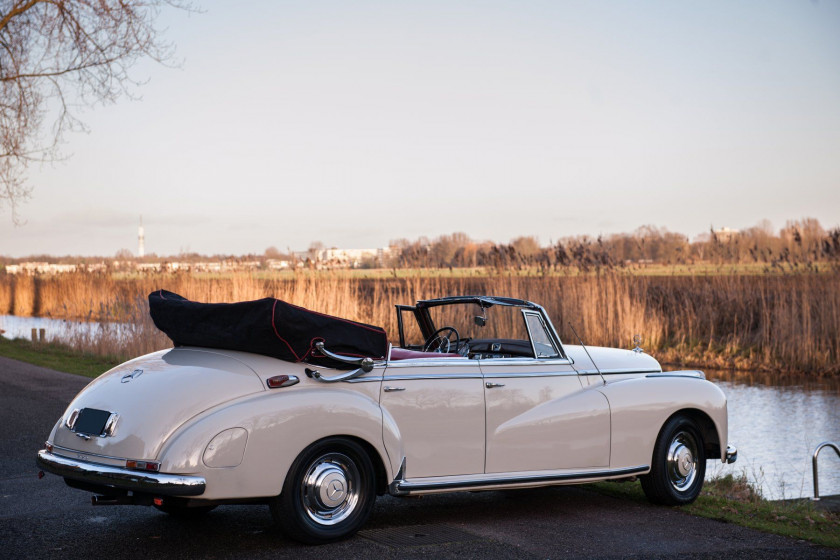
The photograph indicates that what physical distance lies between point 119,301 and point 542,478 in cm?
1509

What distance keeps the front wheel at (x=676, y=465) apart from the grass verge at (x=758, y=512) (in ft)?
0.45

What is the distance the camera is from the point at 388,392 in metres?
5.68

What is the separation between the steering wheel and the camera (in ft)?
22.6

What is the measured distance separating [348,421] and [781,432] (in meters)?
8.29

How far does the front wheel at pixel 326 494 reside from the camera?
5246 mm

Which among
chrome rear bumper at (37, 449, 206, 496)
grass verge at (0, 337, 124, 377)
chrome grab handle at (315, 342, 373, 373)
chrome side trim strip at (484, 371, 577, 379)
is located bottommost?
grass verge at (0, 337, 124, 377)

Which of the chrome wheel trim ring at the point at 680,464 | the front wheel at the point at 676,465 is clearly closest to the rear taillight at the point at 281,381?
the front wheel at the point at 676,465

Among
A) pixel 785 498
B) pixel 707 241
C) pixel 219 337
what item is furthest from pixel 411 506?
pixel 707 241

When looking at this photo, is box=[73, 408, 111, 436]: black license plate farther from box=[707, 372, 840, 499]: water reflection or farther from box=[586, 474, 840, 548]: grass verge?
box=[707, 372, 840, 499]: water reflection

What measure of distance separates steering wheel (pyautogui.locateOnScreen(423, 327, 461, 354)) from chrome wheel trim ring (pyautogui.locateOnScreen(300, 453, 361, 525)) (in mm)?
1603

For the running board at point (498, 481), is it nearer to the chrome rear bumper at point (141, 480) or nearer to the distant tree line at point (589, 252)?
the chrome rear bumper at point (141, 480)

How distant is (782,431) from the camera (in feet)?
38.9

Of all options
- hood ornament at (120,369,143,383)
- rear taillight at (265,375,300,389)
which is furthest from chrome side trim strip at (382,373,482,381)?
hood ornament at (120,369,143,383)

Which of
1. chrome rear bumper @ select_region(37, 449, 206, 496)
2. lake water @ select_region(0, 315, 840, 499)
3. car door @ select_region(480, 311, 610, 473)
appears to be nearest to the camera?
chrome rear bumper @ select_region(37, 449, 206, 496)
